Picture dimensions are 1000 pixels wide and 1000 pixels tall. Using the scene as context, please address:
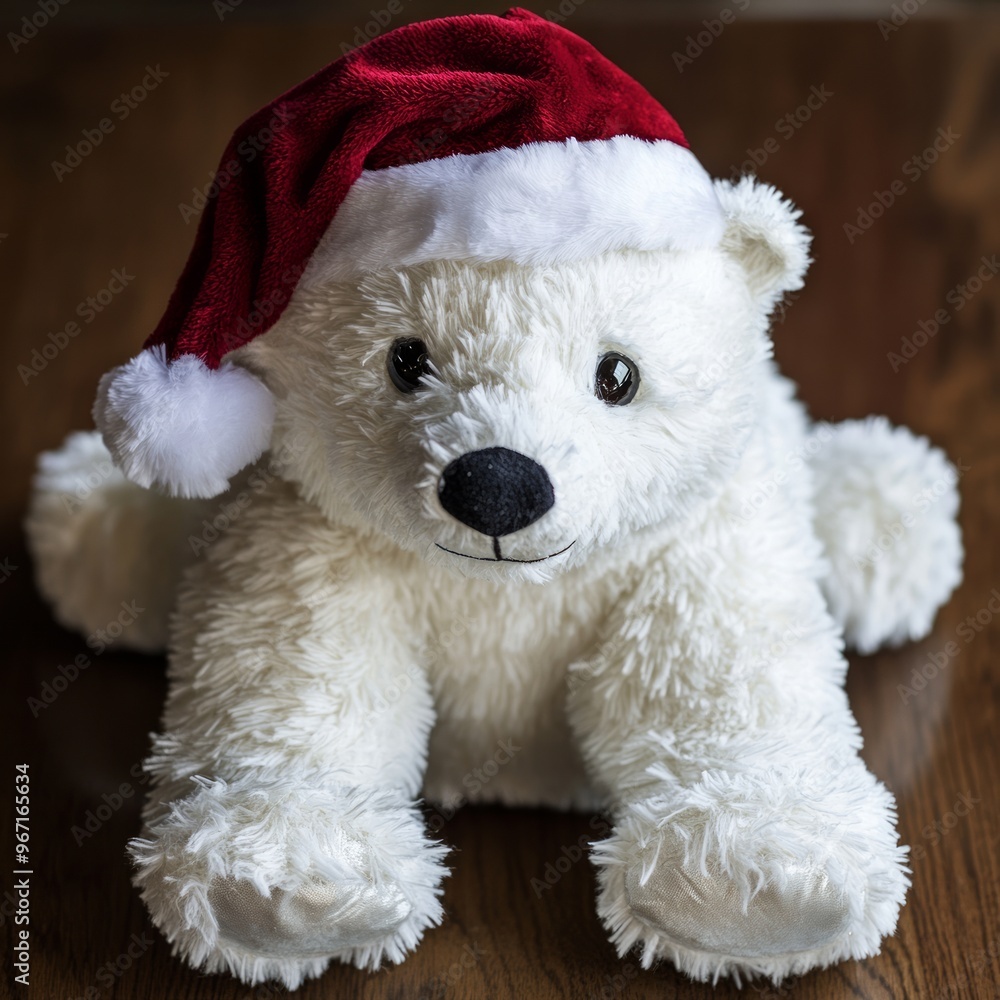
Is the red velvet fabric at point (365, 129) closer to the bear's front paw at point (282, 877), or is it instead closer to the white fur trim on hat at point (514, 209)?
the white fur trim on hat at point (514, 209)

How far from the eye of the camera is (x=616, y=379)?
700mm

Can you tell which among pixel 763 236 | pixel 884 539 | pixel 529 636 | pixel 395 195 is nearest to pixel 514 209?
pixel 395 195

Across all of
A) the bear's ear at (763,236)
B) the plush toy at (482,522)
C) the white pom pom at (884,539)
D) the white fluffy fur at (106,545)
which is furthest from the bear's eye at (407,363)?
the white pom pom at (884,539)

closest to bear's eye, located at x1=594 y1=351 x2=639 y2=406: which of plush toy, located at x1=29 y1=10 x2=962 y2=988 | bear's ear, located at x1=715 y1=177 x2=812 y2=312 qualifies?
plush toy, located at x1=29 y1=10 x2=962 y2=988

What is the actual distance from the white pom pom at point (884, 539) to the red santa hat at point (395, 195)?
1.06 feet

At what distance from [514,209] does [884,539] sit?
460 mm

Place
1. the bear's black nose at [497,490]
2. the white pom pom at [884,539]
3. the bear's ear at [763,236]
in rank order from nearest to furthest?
1. the bear's black nose at [497,490]
2. the bear's ear at [763,236]
3. the white pom pom at [884,539]

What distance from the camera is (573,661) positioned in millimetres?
814

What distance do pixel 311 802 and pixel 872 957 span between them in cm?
35

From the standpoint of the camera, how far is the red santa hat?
0.67 meters

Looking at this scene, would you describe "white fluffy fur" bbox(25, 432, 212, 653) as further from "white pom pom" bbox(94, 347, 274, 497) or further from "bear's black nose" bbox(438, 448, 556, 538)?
"bear's black nose" bbox(438, 448, 556, 538)

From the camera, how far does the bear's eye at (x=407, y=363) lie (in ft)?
2.29

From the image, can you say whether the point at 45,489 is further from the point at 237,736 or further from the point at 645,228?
the point at 645,228

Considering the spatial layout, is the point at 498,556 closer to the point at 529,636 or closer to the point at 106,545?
the point at 529,636
